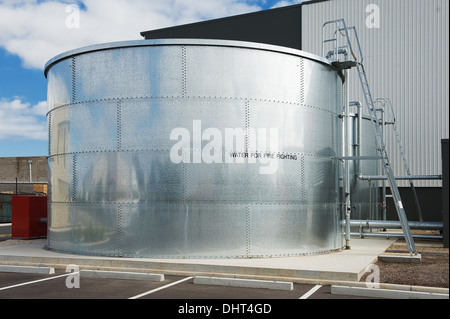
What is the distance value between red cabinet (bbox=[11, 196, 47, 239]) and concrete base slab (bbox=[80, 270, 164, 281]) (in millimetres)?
7190

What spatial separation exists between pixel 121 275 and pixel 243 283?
268cm

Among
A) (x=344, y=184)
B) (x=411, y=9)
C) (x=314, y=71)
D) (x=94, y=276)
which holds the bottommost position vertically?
(x=94, y=276)

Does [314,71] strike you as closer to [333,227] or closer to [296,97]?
[296,97]

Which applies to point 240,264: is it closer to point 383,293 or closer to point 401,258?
point 383,293

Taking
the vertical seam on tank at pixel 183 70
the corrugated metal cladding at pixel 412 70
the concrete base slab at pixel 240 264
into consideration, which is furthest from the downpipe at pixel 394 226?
the vertical seam on tank at pixel 183 70

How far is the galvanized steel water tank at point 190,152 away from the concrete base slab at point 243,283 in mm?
2193

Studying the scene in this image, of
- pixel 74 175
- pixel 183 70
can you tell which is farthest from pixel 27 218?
pixel 183 70

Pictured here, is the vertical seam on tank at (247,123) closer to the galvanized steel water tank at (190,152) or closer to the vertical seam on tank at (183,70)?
the galvanized steel water tank at (190,152)

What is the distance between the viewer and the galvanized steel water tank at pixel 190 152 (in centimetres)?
1205

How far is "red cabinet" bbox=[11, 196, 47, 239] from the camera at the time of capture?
17.0m

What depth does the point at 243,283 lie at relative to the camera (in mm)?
9578
